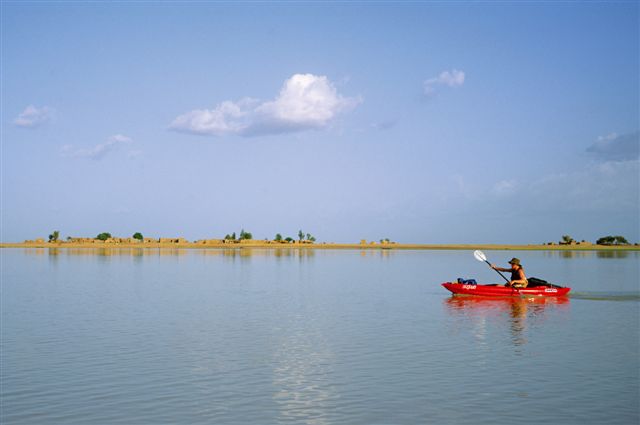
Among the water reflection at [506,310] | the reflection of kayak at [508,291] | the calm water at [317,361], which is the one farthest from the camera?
the reflection of kayak at [508,291]

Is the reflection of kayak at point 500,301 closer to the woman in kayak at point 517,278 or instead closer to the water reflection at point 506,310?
the water reflection at point 506,310

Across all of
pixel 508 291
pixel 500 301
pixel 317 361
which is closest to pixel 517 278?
pixel 508 291

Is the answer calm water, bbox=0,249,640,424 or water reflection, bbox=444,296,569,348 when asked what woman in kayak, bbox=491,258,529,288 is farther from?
calm water, bbox=0,249,640,424

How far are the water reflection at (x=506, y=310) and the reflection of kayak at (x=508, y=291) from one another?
0.29m

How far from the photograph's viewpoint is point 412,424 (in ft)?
43.9

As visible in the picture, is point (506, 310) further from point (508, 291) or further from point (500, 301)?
point (508, 291)

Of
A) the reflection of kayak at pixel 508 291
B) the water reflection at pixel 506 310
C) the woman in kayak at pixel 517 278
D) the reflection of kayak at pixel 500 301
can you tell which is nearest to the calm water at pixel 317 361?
the water reflection at pixel 506 310

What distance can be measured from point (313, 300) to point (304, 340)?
1492 centimetres

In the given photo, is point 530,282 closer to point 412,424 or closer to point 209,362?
point 209,362

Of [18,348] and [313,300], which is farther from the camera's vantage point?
[313,300]

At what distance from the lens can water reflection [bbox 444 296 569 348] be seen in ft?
87.8

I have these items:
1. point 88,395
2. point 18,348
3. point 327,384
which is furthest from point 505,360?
point 18,348

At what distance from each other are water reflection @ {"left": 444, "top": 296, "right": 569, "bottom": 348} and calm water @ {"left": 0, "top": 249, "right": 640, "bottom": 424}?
117mm

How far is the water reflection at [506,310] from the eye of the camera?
26.8 metres
